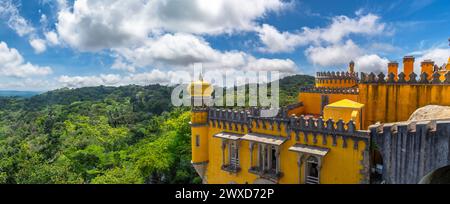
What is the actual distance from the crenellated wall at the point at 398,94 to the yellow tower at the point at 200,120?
10225mm

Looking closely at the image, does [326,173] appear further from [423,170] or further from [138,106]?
[138,106]

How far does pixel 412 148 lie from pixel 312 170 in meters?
5.31

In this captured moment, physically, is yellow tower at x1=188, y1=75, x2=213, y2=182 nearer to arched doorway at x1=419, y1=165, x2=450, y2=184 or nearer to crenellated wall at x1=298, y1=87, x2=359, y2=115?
crenellated wall at x1=298, y1=87, x2=359, y2=115

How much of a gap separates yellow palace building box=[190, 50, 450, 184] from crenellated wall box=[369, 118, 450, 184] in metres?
0.28

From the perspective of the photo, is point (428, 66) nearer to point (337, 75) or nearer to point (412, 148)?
point (337, 75)

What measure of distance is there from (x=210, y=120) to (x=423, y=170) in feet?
39.1

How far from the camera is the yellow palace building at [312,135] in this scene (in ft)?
41.5

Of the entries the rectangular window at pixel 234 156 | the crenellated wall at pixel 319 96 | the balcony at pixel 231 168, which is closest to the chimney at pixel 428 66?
the crenellated wall at pixel 319 96

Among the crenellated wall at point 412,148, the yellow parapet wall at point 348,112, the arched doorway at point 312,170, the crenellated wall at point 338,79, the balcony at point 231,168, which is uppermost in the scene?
the crenellated wall at point 338,79

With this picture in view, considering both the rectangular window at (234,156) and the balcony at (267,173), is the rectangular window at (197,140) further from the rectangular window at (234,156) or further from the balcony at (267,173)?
the balcony at (267,173)

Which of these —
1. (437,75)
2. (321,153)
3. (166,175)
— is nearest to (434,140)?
(321,153)

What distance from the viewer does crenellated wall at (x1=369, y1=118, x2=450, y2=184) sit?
31.1ft

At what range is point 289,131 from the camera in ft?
47.3

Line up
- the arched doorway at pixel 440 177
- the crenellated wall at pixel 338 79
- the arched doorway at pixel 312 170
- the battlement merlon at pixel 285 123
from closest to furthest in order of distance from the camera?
the arched doorway at pixel 440 177 → the battlement merlon at pixel 285 123 → the arched doorway at pixel 312 170 → the crenellated wall at pixel 338 79
